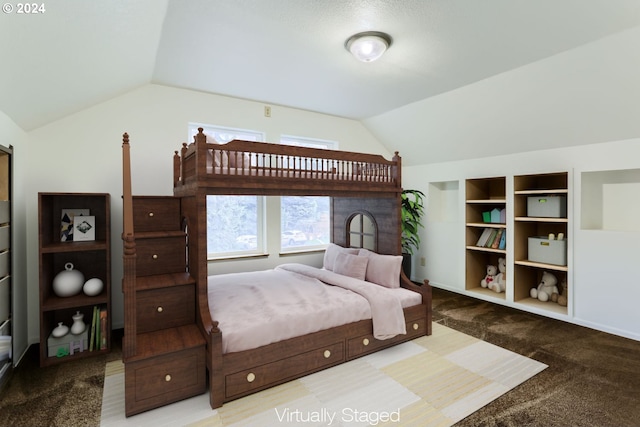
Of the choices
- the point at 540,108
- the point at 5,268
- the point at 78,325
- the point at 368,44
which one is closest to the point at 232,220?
the point at 78,325

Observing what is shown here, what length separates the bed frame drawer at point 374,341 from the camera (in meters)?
2.59

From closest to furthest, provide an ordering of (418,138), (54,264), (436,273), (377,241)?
(54,264) → (377,241) → (418,138) → (436,273)

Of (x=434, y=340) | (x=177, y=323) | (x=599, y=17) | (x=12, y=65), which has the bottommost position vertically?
(x=434, y=340)

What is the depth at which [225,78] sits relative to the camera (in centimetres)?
325

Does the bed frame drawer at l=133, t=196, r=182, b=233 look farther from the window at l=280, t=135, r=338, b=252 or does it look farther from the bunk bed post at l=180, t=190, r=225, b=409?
the window at l=280, t=135, r=338, b=252

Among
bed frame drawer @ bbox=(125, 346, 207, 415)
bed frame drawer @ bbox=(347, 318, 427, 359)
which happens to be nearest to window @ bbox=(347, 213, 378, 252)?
bed frame drawer @ bbox=(347, 318, 427, 359)

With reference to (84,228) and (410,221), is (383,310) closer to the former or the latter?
(410,221)

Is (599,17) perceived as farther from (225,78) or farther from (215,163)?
(225,78)

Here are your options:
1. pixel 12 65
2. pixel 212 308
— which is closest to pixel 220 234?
pixel 212 308

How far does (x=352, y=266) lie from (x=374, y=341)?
36.2 inches

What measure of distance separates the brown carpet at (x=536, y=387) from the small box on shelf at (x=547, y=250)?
739 mm

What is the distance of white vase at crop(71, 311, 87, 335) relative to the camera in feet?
8.80

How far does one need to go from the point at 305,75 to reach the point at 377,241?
192 cm

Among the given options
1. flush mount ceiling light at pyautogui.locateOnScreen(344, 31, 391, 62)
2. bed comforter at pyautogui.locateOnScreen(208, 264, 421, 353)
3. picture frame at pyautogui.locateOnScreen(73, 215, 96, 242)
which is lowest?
bed comforter at pyautogui.locateOnScreen(208, 264, 421, 353)
